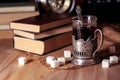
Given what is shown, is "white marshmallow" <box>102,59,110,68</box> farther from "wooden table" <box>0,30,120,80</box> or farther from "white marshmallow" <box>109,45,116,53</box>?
"white marshmallow" <box>109,45,116,53</box>

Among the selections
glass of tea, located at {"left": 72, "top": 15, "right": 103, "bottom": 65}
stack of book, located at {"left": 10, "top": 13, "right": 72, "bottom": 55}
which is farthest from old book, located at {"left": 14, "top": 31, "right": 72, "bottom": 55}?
glass of tea, located at {"left": 72, "top": 15, "right": 103, "bottom": 65}

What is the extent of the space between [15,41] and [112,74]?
13.7 inches

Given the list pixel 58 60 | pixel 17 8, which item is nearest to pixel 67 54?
pixel 58 60

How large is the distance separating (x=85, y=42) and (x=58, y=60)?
9cm

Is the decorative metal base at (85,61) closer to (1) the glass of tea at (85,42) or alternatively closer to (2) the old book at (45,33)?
(1) the glass of tea at (85,42)

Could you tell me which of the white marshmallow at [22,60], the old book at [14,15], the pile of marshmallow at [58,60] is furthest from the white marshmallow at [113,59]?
the old book at [14,15]

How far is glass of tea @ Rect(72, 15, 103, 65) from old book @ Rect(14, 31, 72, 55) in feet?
0.34

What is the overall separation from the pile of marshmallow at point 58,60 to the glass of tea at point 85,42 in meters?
0.03

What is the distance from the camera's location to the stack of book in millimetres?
796

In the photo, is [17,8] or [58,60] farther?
[17,8]

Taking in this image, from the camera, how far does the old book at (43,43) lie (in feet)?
2.62

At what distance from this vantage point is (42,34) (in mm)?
800

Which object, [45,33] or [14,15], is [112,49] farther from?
[14,15]

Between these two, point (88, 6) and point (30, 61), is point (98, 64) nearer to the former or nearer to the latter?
point (30, 61)
